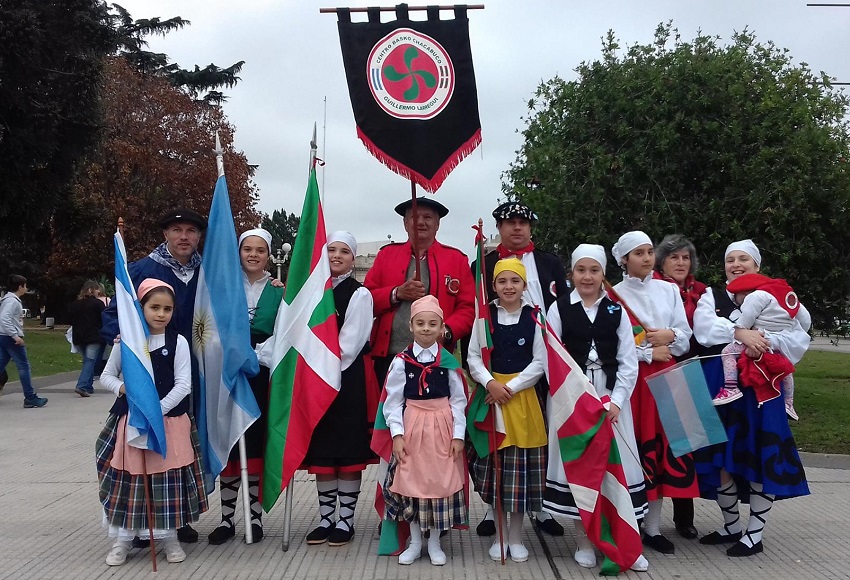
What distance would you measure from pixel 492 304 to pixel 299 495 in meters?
2.61

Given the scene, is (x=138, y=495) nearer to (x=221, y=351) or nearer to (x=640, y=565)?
(x=221, y=351)

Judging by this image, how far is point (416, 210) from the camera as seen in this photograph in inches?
200

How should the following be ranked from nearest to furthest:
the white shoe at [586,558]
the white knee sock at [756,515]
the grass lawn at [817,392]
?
the white shoe at [586,558] < the white knee sock at [756,515] < the grass lawn at [817,392]

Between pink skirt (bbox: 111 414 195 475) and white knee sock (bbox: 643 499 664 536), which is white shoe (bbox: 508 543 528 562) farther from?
pink skirt (bbox: 111 414 195 475)

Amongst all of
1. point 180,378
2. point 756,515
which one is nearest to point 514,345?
point 756,515

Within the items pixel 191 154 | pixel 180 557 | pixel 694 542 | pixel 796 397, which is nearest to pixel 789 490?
pixel 694 542

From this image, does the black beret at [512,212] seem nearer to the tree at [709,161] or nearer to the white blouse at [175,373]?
the white blouse at [175,373]

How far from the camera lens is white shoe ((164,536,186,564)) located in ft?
15.1

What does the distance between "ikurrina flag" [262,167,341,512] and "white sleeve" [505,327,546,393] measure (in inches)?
43.7

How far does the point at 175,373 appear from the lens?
15.5 ft

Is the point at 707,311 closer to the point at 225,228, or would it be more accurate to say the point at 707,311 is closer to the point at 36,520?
Result: the point at 225,228

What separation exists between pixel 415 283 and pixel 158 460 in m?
1.86

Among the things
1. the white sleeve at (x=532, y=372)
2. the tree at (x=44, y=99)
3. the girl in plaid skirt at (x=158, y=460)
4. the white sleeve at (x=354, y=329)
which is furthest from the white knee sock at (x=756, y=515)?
the tree at (x=44, y=99)

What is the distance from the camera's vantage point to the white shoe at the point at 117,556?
4.57 metres
